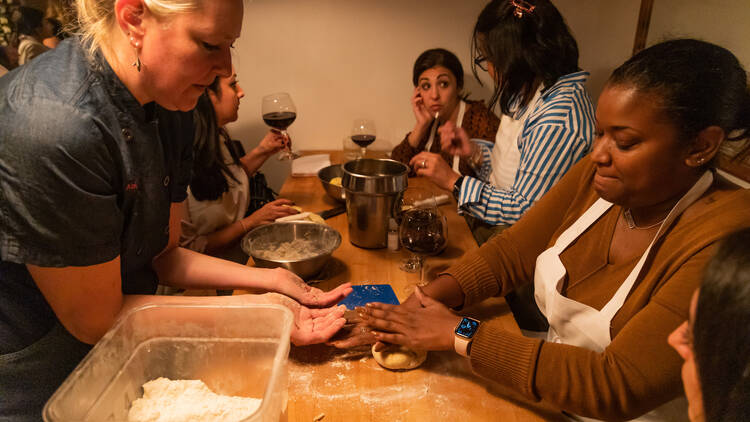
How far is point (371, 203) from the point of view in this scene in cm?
150

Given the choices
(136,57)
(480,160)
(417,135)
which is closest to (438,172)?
(480,160)

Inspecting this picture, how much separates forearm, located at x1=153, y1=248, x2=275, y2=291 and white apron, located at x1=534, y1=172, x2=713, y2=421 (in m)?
0.73

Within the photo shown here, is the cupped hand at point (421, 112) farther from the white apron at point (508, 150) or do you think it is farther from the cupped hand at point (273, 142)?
the cupped hand at point (273, 142)

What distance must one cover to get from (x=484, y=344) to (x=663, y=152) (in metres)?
0.55

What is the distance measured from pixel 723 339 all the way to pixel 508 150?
1.51 metres

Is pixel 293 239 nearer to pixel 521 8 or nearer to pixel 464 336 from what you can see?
pixel 464 336

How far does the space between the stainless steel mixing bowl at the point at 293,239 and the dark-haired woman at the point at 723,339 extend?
942 millimetres

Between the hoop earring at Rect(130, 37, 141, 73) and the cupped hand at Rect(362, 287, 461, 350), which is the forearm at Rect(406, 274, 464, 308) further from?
the hoop earring at Rect(130, 37, 141, 73)

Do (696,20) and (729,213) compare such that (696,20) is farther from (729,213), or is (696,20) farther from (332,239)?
(332,239)

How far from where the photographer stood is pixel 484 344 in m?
0.97

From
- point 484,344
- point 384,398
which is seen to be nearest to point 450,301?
point 484,344

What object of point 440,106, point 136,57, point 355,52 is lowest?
point 440,106

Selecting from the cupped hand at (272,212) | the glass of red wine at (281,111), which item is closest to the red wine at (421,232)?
the cupped hand at (272,212)

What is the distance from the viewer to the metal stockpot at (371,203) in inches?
57.4
